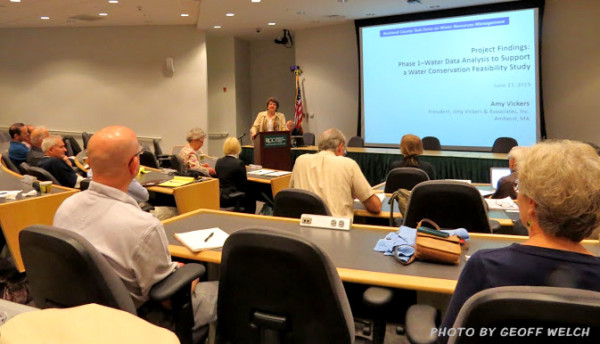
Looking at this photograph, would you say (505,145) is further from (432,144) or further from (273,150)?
(273,150)

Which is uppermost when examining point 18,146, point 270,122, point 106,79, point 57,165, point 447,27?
point 447,27

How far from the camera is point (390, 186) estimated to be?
4047 mm

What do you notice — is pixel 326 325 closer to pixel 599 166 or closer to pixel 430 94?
pixel 599 166

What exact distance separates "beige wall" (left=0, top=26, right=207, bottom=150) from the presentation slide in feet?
12.8

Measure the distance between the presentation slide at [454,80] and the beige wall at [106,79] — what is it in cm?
391

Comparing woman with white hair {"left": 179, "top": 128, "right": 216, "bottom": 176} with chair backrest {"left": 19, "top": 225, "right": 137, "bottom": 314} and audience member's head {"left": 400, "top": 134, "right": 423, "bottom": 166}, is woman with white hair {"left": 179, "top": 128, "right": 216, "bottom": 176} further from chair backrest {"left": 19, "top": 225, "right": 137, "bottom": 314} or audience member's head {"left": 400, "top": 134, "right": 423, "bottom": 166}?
chair backrest {"left": 19, "top": 225, "right": 137, "bottom": 314}

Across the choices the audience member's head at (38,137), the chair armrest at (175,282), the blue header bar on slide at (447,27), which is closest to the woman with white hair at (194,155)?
the audience member's head at (38,137)

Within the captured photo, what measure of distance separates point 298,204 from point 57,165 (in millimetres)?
3146

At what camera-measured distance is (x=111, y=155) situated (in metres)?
1.92

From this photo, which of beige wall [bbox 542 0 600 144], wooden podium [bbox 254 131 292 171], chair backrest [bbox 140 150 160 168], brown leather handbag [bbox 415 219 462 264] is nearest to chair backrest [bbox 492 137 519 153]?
beige wall [bbox 542 0 600 144]

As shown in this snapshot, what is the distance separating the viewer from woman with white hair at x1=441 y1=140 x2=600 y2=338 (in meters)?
1.18

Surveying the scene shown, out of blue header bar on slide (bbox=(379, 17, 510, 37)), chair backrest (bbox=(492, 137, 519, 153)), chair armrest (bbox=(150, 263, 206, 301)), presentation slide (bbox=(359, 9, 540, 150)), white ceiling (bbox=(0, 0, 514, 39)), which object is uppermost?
white ceiling (bbox=(0, 0, 514, 39))

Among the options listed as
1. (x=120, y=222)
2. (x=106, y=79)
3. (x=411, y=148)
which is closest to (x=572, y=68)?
(x=411, y=148)

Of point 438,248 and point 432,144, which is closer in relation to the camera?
point 438,248
